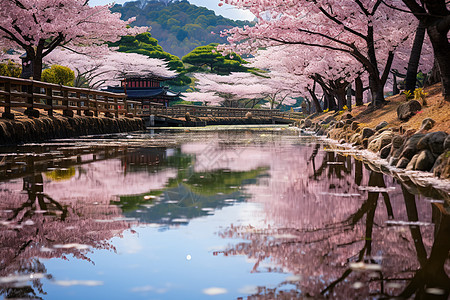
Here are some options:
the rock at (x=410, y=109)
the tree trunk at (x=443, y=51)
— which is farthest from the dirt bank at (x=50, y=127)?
the tree trunk at (x=443, y=51)

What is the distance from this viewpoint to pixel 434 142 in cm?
839

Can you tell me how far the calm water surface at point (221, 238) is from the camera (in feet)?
10.2

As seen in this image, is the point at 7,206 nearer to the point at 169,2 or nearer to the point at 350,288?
the point at 350,288

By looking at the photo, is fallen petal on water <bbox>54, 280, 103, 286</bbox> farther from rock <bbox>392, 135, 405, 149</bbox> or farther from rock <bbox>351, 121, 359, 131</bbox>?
rock <bbox>351, 121, 359, 131</bbox>

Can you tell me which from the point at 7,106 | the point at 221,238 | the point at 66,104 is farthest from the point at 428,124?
the point at 66,104

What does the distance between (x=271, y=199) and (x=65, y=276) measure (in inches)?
134

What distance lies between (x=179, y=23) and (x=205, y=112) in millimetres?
120080

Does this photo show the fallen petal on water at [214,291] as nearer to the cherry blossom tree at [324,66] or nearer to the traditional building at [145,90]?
the cherry blossom tree at [324,66]

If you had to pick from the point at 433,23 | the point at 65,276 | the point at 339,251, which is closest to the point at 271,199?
the point at 339,251

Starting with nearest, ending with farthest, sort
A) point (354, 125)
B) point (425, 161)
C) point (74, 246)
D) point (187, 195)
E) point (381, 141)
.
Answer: point (74, 246) < point (187, 195) < point (425, 161) < point (381, 141) < point (354, 125)

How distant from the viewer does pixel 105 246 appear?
13.4 feet

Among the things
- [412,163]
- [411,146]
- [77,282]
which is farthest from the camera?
[411,146]

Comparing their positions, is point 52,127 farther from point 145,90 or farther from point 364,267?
point 145,90

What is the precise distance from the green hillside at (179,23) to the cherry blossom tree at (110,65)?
345 ft
